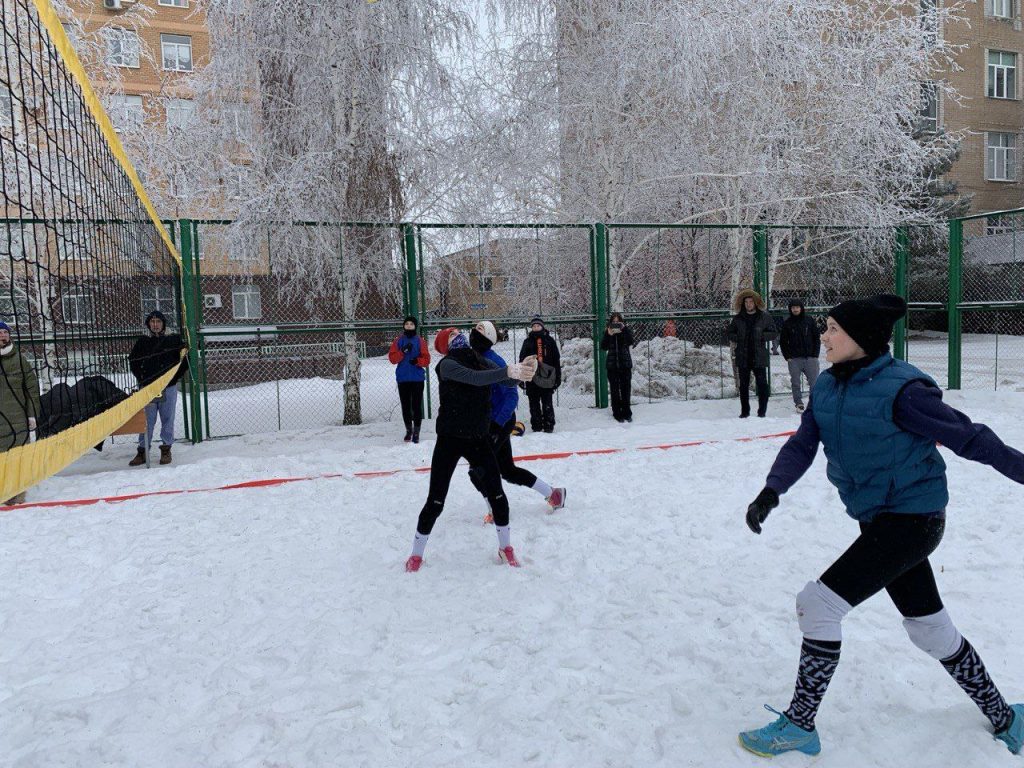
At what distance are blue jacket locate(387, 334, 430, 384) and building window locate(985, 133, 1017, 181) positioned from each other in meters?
29.8

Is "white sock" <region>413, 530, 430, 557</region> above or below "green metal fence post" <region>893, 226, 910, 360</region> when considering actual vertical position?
below

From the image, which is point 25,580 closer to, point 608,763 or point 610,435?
point 608,763

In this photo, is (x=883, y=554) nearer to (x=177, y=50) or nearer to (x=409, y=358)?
(x=409, y=358)

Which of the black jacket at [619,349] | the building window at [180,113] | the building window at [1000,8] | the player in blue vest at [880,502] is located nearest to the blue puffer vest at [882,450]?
the player in blue vest at [880,502]

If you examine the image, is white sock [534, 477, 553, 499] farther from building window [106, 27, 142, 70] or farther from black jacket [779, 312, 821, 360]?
building window [106, 27, 142, 70]

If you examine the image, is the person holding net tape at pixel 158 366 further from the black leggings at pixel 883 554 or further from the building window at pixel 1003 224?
the building window at pixel 1003 224

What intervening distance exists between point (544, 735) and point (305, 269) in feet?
29.2

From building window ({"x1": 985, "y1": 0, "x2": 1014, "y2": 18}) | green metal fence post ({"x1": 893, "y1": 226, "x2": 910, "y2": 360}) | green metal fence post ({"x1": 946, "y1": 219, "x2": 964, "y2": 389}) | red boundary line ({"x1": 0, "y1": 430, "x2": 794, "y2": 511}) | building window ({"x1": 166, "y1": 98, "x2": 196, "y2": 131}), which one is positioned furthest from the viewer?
building window ({"x1": 985, "y1": 0, "x2": 1014, "y2": 18})

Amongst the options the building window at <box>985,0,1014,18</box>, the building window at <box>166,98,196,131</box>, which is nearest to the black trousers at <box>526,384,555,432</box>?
the building window at <box>166,98,196,131</box>

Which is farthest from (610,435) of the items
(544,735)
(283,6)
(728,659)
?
(283,6)

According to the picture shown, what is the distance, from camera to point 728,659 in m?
3.60

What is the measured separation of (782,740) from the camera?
2.79m

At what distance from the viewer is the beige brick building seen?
29.2 meters

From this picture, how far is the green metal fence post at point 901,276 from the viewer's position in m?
12.8
